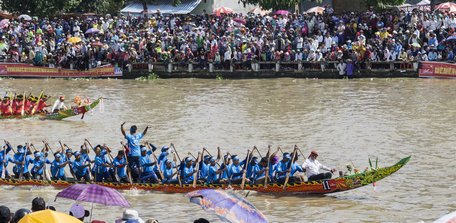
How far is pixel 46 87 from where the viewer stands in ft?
109

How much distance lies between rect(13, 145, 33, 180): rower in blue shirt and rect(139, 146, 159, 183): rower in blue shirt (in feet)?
6.95

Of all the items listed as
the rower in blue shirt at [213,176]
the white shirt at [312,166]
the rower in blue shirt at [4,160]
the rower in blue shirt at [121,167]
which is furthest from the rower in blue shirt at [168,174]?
the rower in blue shirt at [4,160]

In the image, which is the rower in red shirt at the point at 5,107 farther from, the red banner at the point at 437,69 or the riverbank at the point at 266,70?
the red banner at the point at 437,69

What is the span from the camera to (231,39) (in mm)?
33062

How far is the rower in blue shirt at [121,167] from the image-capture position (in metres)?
18.1

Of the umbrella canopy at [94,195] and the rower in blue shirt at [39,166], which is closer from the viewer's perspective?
the umbrella canopy at [94,195]

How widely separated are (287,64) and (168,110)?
6094 millimetres

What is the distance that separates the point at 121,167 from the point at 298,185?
314 centimetres

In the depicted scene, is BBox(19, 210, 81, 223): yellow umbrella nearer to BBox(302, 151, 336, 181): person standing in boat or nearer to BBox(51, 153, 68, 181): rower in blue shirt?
A: BBox(302, 151, 336, 181): person standing in boat

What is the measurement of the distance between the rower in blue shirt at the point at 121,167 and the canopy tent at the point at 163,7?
27.9 m

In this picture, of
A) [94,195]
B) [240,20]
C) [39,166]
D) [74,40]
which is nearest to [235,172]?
[39,166]

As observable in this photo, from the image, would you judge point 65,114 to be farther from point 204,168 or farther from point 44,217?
point 44,217

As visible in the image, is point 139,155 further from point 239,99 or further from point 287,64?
point 287,64

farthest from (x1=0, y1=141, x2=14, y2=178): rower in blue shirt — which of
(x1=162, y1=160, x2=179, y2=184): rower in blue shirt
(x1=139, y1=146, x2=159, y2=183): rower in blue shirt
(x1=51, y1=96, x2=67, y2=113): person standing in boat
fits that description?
(x1=51, y1=96, x2=67, y2=113): person standing in boat
